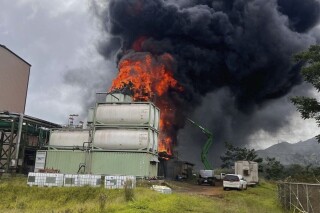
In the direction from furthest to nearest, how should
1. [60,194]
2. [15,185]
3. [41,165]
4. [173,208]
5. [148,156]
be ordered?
[41,165] → [148,156] → [15,185] → [60,194] → [173,208]

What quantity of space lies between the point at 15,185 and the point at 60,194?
5.50m

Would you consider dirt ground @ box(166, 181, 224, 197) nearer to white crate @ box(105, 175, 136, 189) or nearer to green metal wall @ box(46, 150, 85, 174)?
→ white crate @ box(105, 175, 136, 189)

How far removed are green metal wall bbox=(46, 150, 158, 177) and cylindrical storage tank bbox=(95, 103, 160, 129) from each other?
160 inches

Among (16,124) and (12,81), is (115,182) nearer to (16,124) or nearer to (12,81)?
(16,124)

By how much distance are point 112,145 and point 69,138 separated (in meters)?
7.41

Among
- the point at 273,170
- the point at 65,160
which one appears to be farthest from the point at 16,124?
the point at 273,170

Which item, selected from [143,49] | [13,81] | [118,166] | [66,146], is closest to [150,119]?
[118,166]

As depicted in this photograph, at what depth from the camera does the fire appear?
189 ft

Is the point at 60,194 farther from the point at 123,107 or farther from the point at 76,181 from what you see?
the point at 123,107

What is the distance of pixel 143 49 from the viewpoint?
63.1 m

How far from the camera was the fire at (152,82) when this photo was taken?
57.7m

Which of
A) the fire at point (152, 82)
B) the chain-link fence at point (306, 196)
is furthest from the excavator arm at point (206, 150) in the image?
the chain-link fence at point (306, 196)

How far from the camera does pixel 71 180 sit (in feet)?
110

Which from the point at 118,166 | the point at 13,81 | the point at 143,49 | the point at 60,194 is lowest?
the point at 60,194
